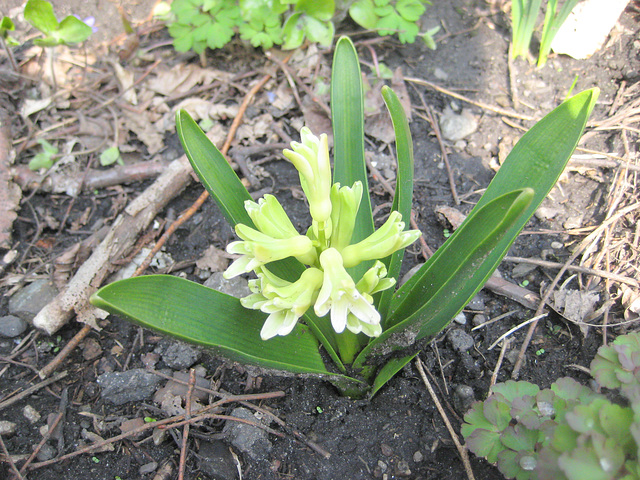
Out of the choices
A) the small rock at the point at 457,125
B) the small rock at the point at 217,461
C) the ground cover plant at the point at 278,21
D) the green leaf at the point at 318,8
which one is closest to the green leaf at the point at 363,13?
the ground cover plant at the point at 278,21

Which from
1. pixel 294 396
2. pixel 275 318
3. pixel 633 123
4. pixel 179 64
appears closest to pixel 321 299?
pixel 275 318

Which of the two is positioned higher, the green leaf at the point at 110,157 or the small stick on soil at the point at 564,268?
the green leaf at the point at 110,157

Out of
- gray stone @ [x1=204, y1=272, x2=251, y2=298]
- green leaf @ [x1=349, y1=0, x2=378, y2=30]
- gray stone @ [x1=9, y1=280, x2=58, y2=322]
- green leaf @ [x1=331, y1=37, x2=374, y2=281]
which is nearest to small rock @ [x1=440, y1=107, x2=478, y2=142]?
green leaf @ [x1=349, y1=0, x2=378, y2=30]

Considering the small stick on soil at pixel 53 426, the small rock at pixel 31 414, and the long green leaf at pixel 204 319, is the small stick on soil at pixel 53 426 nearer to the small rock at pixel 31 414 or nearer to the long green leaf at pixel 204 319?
the small rock at pixel 31 414

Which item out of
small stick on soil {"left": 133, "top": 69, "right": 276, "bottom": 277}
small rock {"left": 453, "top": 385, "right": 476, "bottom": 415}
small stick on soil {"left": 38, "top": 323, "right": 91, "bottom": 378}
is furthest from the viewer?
small stick on soil {"left": 133, "top": 69, "right": 276, "bottom": 277}

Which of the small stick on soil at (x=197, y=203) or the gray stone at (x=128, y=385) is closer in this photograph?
the gray stone at (x=128, y=385)

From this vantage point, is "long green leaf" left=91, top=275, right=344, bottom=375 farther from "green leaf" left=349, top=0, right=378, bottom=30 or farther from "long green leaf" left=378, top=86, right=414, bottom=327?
"green leaf" left=349, top=0, right=378, bottom=30
